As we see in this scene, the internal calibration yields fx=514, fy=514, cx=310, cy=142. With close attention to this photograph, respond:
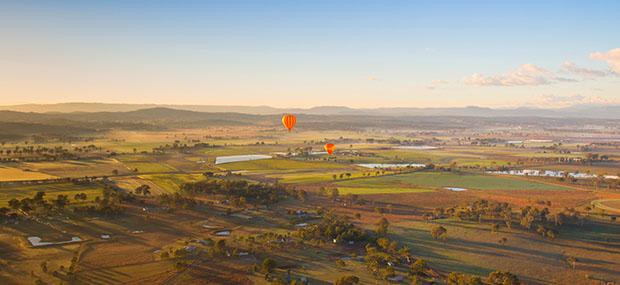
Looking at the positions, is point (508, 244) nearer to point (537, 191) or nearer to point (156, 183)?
point (537, 191)

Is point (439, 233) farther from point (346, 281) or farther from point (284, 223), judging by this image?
point (346, 281)

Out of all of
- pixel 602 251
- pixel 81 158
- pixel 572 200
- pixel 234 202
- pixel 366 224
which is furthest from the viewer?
pixel 81 158

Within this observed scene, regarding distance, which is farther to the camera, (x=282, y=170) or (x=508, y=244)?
(x=282, y=170)

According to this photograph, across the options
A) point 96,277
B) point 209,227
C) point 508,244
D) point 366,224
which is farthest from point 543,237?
point 96,277

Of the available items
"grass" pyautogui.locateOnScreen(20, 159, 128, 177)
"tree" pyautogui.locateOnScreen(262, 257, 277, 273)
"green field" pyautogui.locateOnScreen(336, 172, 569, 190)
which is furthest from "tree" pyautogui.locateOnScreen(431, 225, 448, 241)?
"grass" pyautogui.locateOnScreen(20, 159, 128, 177)

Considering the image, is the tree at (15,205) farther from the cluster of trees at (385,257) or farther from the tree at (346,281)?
the tree at (346,281)

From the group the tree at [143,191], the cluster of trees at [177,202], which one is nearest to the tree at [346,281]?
the cluster of trees at [177,202]
